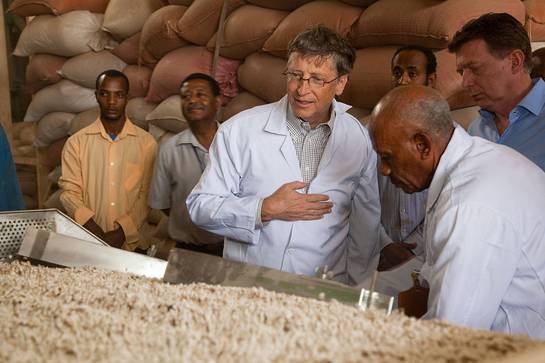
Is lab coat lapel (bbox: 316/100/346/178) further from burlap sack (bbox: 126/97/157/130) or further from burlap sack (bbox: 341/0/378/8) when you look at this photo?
burlap sack (bbox: 126/97/157/130)

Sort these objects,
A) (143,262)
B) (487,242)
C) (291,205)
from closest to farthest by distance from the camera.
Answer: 1. (487,242)
2. (143,262)
3. (291,205)

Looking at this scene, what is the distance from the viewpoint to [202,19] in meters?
3.36

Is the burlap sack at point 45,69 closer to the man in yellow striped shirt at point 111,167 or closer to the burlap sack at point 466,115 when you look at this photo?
the man in yellow striped shirt at point 111,167

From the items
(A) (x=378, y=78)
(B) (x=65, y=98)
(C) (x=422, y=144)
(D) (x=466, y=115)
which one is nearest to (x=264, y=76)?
(A) (x=378, y=78)

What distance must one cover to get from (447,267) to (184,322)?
1.45ft

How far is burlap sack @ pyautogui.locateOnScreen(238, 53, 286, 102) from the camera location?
9.56 feet

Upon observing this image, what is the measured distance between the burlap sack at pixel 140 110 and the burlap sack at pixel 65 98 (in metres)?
0.49

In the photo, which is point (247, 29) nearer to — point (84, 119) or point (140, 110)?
point (140, 110)

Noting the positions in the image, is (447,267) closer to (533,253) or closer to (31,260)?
(533,253)

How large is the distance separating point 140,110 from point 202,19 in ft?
2.75

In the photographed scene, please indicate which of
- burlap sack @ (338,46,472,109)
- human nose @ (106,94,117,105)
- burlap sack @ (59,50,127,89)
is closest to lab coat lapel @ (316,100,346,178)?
burlap sack @ (338,46,472,109)

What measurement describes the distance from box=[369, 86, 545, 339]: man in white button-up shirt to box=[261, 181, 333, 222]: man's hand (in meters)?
0.43

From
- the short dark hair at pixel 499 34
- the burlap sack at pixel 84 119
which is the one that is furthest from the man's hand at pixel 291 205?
the burlap sack at pixel 84 119

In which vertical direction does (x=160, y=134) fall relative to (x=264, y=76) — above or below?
below
